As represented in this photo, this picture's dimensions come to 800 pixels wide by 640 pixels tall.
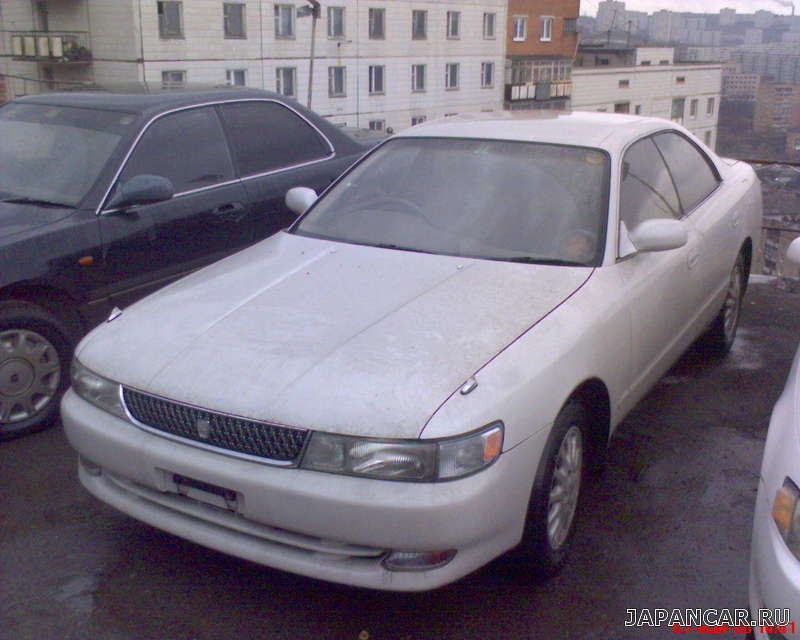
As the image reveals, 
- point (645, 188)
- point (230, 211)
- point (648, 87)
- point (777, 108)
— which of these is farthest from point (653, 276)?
point (648, 87)

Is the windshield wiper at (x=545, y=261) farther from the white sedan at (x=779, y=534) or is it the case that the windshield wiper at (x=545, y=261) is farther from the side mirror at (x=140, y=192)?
the side mirror at (x=140, y=192)

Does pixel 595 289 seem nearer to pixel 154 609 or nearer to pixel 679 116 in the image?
pixel 154 609

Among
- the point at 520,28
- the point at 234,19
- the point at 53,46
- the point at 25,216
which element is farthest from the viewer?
the point at 520,28

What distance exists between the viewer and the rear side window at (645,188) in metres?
4.30

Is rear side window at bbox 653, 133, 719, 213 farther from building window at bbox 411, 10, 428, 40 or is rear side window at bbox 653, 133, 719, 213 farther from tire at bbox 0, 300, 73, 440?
building window at bbox 411, 10, 428, 40

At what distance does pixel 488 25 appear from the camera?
179 feet

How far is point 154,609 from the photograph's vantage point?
3.24m

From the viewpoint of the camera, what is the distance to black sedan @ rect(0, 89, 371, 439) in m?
4.55

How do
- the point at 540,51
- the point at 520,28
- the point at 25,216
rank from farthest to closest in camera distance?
1. the point at 540,51
2. the point at 520,28
3. the point at 25,216

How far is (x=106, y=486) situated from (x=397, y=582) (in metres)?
1.21

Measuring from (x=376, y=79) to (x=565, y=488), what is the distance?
4621cm

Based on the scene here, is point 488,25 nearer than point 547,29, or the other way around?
point 488,25

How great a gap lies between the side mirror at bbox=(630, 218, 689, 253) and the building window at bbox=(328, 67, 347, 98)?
42.6m

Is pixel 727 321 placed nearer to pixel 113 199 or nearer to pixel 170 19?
pixel 113 199
